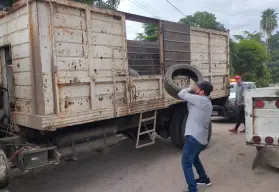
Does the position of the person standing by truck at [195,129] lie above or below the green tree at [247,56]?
A: below

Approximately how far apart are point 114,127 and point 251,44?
2310 cm

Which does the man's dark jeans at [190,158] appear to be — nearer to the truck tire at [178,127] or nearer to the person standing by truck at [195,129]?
the person standing by truck at [195,129]

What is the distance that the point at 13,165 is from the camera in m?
3.62

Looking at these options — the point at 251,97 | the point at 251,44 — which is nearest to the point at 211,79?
the point at 251,97

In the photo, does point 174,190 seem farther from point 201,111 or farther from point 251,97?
point 251,97

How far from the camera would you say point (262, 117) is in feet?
13.5

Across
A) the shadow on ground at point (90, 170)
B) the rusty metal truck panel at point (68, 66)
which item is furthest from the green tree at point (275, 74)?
the rusty metal truck panel at point (68, 66)

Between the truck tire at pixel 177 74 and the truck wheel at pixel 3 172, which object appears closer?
the truck wheel at pixel 3 172

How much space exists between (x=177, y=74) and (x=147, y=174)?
1836 millimetres

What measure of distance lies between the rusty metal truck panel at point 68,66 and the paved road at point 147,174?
1.07 meters

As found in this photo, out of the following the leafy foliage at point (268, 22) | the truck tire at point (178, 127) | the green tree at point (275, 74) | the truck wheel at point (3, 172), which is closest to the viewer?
the truck wheel at point (3, 172)

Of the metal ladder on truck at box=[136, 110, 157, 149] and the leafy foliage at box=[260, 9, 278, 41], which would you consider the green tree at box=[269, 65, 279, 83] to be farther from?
the metal ladder on truck at box=[136, 110, 157, 149]

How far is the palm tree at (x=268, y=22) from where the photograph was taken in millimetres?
52119

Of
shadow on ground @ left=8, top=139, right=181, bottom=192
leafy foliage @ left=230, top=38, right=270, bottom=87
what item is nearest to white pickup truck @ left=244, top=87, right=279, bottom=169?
shadow on ground @ left=8, top=139, right=181, bottom=192
